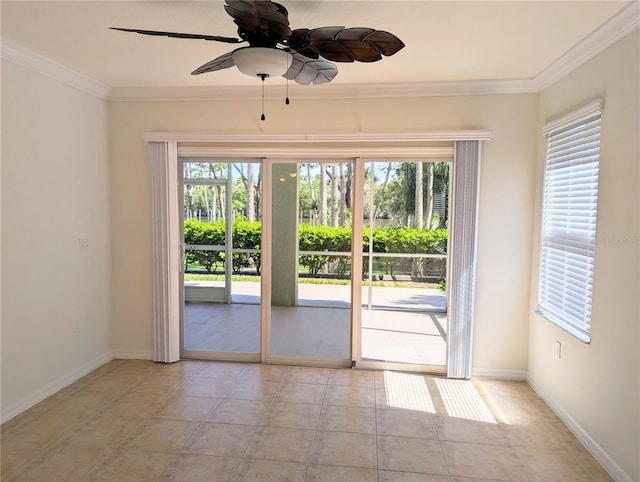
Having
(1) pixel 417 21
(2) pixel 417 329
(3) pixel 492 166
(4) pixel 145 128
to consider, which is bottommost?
(2) pixel 417 329

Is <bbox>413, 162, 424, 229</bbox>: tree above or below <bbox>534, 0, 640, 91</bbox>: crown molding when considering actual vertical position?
below

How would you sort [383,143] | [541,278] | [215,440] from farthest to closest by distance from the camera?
[383,143] → [541,278] → [215,440]

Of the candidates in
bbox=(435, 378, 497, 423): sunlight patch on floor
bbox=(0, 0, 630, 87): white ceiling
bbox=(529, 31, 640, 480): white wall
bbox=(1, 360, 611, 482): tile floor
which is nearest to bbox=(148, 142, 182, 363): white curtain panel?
bbox=(1, 360, 611, 482): tile floor

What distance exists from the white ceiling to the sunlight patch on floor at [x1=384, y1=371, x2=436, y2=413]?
2645 mm

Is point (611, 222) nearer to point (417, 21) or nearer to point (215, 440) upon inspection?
point (417, 21)

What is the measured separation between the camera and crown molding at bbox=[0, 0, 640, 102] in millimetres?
3012

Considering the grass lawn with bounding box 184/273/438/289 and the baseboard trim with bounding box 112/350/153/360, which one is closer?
the grass lawn with bounding box 184/273/438/289

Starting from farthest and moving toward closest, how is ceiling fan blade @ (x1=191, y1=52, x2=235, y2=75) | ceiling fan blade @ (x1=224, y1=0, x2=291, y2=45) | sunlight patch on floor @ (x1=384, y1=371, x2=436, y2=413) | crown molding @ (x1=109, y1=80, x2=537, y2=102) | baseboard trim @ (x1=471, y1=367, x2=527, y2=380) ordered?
baseboard trim @ (x1=471, y1=367, x2=527, y2=380) < crown molding @ (x1=109, y1=80, x2=537, y2=102) < sunlight patch on floor @ (x1=384, y1=371, x2=436, y2=413) < ceiling fan blade @ (x1=191, y1=52, x2=235, y2=75) < ceiling fan blade @ (x1=224, y1=0, x2=291, y2=45)

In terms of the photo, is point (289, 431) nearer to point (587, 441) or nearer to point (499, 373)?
point (587, 441)

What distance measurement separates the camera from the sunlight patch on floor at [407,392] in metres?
3.35

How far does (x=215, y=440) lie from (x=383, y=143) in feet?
9.06

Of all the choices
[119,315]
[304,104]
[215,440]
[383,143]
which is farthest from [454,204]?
[119,315]

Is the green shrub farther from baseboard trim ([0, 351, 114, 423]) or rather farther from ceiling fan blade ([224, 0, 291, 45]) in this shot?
ceiling fan blade ([224, 0, 291, 45])

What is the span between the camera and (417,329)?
4102mm
